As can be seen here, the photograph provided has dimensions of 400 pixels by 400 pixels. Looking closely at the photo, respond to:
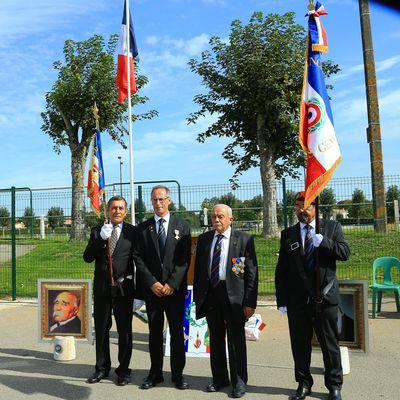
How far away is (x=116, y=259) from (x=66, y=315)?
183 cm

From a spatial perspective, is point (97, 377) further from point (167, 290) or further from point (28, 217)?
point (28, 217)

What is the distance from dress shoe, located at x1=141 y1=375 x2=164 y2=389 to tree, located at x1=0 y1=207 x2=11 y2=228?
7765 millimetres

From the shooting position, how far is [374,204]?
35.3 ft

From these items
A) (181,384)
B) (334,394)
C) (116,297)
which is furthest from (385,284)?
(116,297)

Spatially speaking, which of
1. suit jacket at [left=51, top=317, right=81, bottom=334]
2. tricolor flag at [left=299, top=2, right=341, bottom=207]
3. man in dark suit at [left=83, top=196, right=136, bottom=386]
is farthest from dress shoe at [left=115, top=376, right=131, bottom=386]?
tricolor flag at [left=299, top=2, right=341, bottom=207]

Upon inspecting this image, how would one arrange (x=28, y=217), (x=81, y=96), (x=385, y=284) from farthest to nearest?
(x=81, y=96), (x=28, y=217), (x=385, y=284)

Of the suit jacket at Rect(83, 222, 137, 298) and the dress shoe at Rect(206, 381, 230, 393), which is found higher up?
the suit jacket at Rect(83, 222, 137, 298)

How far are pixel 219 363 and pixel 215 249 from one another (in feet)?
3.87

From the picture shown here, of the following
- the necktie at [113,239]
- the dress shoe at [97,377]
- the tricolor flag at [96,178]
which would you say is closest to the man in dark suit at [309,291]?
the necktie at [113,239]

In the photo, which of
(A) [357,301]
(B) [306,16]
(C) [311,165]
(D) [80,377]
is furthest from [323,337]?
(B) [306,16]

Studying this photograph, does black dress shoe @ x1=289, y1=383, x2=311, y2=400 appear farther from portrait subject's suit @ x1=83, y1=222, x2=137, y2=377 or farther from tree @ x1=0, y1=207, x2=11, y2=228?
tree @ x1=0, y1=207, x2=11, y2=228

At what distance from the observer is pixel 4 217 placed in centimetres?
1197

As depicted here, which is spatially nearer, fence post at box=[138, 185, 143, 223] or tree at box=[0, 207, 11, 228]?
fence post at box=[138, 185, 143, 223]

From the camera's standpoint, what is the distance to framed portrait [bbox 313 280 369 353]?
5.82 m
